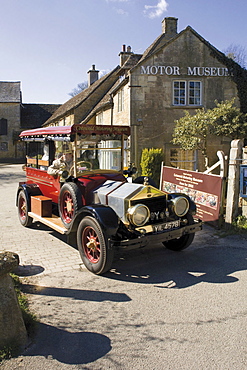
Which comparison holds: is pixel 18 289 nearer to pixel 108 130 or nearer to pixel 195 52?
pixel 108 130

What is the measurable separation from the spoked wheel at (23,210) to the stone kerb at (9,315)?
15.9ft

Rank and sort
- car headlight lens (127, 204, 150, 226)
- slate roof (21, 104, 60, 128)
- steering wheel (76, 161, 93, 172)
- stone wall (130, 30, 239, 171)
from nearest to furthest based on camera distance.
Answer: car headlight lens (127, 204, 150, 226) → steering wheel (76, 161, 93, 172) → stone wall (130, 30, 239, 171) → slate roof (21, 104, 60, 128)

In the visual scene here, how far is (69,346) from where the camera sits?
11.4ft

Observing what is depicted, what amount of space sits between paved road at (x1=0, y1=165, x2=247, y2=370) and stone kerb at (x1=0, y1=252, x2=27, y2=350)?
0.52 ft

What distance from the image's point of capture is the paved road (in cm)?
328

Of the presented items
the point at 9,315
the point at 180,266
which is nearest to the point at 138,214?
the point at 180,266

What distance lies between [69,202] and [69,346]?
326 cm

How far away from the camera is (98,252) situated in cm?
540

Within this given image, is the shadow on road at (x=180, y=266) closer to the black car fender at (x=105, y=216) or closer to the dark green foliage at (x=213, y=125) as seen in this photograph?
the black car fender at (x=105, y=216)

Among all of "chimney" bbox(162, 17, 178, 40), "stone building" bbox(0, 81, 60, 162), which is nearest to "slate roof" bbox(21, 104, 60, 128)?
"stone building" bbox(0, 81, 60, 162)

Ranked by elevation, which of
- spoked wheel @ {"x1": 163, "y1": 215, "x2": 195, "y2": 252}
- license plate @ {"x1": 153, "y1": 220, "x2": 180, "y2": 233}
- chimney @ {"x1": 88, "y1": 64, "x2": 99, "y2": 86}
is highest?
chimney @ {"x1": 88, "y1": 64, "x2": 99, "y2": 86}

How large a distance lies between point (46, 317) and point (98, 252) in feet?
4.99

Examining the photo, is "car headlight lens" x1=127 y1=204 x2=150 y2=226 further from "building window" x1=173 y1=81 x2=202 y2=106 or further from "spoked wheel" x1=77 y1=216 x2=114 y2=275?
"building window" x1=173 y1=81 x2=202 y2=106

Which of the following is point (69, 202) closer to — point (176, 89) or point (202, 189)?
point (202, 189)
